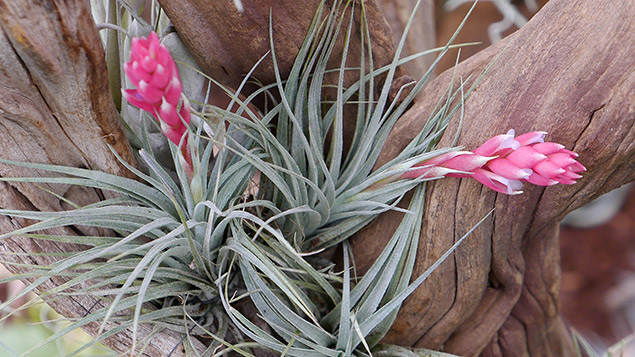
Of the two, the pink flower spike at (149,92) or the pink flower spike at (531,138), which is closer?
the pink flower spike at (149,92)

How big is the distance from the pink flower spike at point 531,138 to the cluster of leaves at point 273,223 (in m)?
0.09

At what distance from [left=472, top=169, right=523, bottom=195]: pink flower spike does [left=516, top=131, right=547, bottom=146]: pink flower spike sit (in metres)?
0.04

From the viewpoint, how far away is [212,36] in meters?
0.54

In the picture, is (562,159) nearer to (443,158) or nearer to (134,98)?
(443,158)

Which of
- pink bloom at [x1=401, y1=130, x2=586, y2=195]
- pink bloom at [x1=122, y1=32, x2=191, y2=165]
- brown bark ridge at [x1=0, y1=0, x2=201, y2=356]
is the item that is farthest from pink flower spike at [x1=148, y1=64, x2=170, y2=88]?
pink bloom at [x1=401, y1=130, x2=586, y2=195]

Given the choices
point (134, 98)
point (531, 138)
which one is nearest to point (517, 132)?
point (531, 138)

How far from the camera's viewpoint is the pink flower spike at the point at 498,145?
1.49 feet

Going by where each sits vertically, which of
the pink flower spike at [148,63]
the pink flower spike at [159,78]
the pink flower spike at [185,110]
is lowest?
the pink flower spike at [185,110]

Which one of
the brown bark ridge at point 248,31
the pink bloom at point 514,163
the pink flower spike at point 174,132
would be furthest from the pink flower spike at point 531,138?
the pink flower spike at point 174,132

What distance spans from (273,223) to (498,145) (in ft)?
0.87

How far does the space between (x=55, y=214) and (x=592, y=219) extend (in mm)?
1818

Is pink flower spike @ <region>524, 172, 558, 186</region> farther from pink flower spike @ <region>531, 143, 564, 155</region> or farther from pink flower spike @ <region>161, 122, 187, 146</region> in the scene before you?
pink flower spike @ <region>161, 122, 187, 146</region>

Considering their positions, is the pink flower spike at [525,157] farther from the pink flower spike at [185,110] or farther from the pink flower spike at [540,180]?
the pink flower spike at [185,110]

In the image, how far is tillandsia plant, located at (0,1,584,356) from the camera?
1.53 feet
